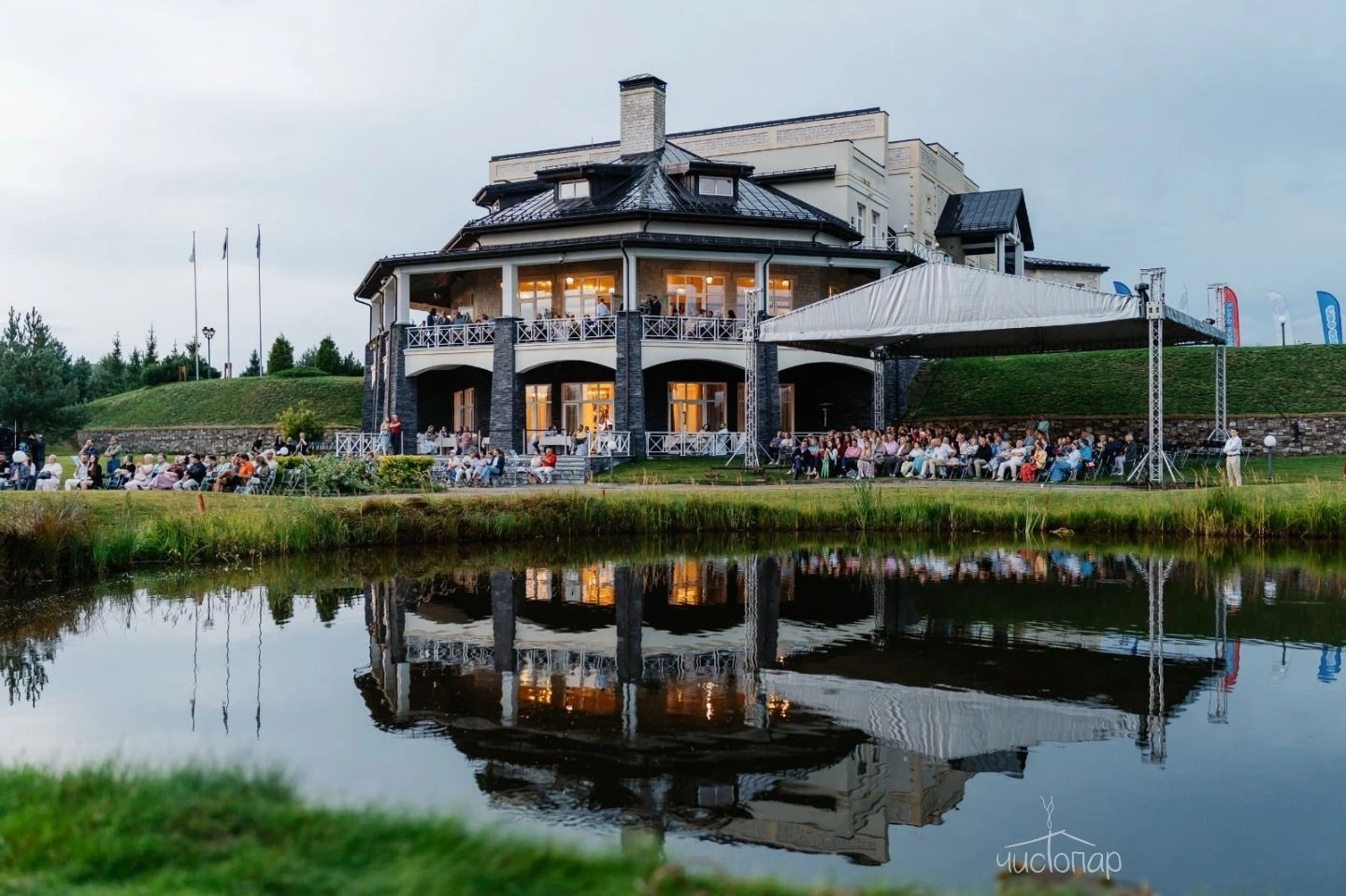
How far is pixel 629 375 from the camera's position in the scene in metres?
30.2

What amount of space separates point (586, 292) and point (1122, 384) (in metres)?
16.6

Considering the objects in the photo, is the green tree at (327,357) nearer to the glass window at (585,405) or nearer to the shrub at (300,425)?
the shrub at (300,425)

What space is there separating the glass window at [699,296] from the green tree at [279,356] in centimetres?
2824

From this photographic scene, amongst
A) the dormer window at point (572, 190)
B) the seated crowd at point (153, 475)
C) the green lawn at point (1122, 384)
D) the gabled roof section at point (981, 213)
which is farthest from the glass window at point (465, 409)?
the gabled roof section at point (981, 213)

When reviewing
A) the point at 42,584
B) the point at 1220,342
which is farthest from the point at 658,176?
the point at 42,584

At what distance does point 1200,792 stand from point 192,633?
27.7 ft

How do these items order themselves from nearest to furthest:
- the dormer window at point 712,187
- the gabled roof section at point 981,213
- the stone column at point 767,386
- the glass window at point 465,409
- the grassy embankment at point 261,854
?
the grassy embankment at point 261,854
the stone column at point 767,386
the dormer window at point 712,187
the glass window at point 465,409
the gabled roof section at point 981,213

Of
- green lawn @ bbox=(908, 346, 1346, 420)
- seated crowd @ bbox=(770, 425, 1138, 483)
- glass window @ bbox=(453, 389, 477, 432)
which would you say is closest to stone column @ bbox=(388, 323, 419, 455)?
glass window @ bbox=(453, 389, 477, 432)

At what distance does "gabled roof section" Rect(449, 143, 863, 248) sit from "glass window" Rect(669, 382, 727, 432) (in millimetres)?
5154

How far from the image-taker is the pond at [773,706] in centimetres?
521

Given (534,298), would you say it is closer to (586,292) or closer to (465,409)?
(586,292)

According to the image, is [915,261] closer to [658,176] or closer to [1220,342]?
[658,176]

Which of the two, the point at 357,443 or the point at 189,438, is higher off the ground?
the point at 189,438

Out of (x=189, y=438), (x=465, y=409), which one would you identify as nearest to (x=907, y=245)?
(x=465, y=409)
